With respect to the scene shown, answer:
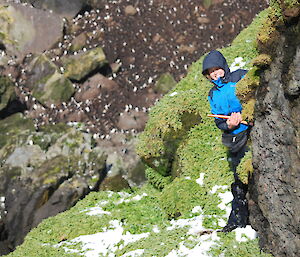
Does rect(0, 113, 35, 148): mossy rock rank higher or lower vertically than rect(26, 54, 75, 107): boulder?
lower

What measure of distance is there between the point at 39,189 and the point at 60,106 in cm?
806

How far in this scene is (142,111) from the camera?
19.8 m

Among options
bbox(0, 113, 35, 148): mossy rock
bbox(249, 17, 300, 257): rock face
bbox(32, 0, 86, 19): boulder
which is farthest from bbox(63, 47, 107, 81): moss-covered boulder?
bbox(249, 17, 300, 257): rock face

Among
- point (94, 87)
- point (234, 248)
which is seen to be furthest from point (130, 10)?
point (234, 248)

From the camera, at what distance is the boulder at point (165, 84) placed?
20875mm

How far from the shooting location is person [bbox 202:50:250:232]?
5277 millimetres

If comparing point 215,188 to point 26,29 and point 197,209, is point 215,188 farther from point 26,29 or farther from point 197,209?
point 26,29

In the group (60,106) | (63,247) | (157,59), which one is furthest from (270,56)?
(157,59)

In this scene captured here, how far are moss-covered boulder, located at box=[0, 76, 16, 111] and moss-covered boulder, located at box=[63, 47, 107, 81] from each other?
10.2 ft

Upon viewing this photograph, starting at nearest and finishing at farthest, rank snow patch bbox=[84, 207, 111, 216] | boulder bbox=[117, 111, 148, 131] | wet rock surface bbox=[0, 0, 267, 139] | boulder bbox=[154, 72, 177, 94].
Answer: snow patch bbox=[84, 207, 111, 216] → boulder bbox=[117, 111, 148, 131] → wet rock surface bbox=[0, 0, 267, 139] → boulder bbox=[154, 72, 177, 94]

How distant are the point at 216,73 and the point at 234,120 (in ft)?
2.27

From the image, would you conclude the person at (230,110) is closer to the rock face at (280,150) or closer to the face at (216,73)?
the face at (216,73)

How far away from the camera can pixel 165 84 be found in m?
21.0

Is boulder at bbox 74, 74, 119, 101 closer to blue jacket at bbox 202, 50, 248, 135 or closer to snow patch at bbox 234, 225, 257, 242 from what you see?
blue jacket at bbox 202, 50, 248, 135
